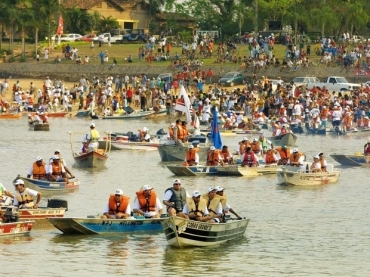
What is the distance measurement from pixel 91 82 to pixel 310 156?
35116 mm

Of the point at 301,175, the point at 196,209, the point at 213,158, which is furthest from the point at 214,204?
the point at 213,158

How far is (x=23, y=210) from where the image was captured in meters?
Result: 31.3

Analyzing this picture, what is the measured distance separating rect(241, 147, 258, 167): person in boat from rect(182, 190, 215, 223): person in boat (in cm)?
1535

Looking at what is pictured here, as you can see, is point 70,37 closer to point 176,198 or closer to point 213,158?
point 213,158

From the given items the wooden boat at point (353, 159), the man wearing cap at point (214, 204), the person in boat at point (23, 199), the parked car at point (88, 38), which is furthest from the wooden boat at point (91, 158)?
the parked car at point (88, 38)

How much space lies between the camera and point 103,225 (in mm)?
30719

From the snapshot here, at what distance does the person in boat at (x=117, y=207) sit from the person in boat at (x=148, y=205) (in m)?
0.32

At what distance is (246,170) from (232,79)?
120 ft

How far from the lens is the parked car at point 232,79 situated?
8019cm

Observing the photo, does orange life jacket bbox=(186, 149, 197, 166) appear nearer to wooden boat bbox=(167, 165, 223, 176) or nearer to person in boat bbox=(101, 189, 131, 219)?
wooden boat bbox=(167, 165, 223, 176)

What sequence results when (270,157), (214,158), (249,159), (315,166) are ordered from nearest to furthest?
(315,166) → (214,158) → (249,159) → (270,157)

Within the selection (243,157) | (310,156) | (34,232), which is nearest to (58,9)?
(310,156)

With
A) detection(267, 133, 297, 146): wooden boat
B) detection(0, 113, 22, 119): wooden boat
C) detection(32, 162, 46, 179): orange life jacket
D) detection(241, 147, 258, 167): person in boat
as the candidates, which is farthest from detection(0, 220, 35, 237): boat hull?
detection(0, 113, 22, 119): wooden boat

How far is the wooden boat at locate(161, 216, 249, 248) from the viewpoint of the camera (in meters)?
28.3
